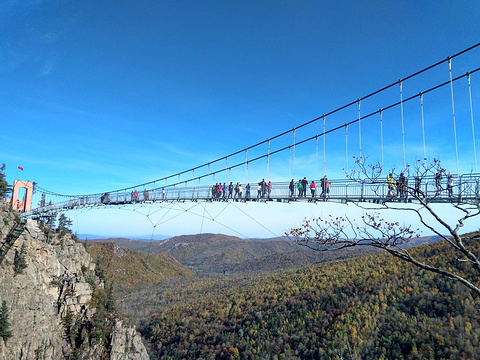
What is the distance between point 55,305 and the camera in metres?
29.1

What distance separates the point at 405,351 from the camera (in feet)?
99.6

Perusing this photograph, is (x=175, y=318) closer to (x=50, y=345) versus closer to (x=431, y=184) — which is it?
(x=50, y=345)

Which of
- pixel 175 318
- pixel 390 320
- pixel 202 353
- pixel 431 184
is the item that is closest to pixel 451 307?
pixel 390 320

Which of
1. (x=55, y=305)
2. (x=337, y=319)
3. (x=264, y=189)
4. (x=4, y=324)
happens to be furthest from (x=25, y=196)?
(x=337, y=319)

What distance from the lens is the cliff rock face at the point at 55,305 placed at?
76.5 ft

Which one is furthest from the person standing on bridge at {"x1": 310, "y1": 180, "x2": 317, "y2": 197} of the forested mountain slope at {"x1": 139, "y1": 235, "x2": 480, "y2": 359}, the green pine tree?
the green pine tree

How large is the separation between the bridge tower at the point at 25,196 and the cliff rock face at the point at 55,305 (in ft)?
19.7

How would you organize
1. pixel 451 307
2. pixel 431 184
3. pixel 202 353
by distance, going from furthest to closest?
1. pixel 202 353
2. pixel 451 307
3. pixel 431 184

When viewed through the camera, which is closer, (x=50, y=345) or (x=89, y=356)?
(x=50, y=345)

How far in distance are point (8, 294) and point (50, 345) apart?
21.1ft

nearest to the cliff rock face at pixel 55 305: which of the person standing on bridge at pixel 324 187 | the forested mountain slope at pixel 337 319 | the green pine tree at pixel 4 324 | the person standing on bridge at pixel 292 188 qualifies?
the green pine tree at pixel 4 324

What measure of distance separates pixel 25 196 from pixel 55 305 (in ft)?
63.4

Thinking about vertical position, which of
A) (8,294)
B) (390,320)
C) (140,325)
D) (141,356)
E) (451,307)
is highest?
(8,294)

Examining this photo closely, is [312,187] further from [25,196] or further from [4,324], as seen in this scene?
[25,196]
